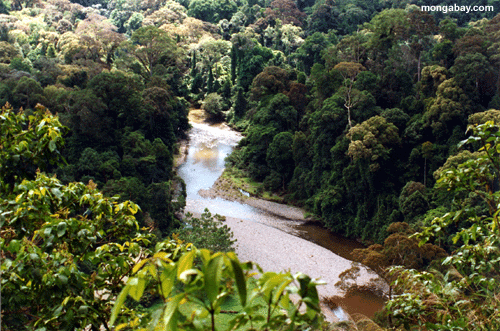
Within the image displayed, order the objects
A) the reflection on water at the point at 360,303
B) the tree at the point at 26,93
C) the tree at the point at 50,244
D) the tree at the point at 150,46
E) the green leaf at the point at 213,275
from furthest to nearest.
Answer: the tree at the point at 150,46, the tree at the point at 26,93, the reflection on water at the point at 360,303, the tree at the point at 50,244, the green leaf at the point at 213,275

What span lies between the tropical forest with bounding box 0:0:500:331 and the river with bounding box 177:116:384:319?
0.16 meters

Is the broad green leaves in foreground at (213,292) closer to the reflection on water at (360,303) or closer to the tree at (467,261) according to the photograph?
the tree at (467,261)

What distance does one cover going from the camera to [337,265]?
53.8ft

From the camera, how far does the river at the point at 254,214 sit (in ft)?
47.0

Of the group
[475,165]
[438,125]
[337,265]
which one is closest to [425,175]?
[438,125]

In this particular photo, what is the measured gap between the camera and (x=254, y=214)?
69.3 ft

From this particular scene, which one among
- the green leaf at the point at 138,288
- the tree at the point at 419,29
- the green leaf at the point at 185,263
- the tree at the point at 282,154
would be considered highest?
the tree at the point at 419,29

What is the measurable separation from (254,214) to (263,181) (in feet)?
12.6

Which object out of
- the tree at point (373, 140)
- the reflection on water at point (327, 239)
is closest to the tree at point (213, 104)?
the reflection on water at point (327, 239)

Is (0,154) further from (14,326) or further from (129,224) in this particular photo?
(14,326)

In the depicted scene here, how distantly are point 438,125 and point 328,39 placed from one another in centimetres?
1728

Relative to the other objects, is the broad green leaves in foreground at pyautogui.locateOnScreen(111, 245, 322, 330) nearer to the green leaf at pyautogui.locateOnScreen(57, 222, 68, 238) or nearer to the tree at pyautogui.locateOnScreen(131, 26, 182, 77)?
the green leaf at pyautogui.locateOnScreen(57, 222, 68, 238)

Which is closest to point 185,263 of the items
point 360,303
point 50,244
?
point 50,244

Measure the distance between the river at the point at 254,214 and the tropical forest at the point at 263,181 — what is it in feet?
0.51
